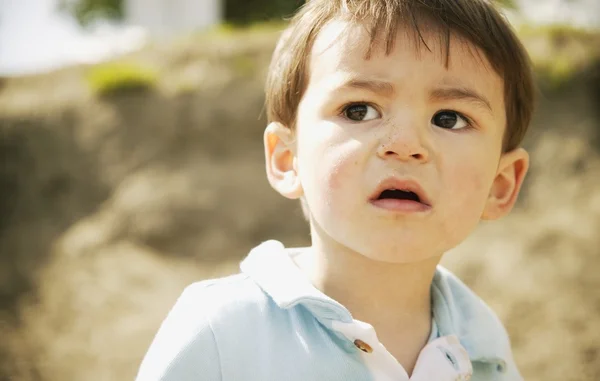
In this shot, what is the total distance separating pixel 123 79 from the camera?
6.52 metres

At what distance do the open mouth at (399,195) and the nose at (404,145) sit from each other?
0.08 metres

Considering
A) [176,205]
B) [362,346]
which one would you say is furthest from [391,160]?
[176,205]

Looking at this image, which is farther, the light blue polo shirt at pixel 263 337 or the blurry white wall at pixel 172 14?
the blurry white wall at pixel 172 14

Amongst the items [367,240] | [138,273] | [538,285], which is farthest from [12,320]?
[367,240]

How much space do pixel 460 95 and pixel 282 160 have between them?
1.68ft

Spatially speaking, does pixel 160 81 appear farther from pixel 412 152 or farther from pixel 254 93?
pixel 412 152

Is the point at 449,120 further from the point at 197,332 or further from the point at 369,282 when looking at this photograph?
the point at 197,332

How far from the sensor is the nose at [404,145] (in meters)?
1.40

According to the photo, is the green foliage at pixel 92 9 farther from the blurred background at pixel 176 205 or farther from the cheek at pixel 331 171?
the cheek at pixel 331 171

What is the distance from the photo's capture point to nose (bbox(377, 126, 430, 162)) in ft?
4.58

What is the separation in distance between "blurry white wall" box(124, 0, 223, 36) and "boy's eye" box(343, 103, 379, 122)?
851cm

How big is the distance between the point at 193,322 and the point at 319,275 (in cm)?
37

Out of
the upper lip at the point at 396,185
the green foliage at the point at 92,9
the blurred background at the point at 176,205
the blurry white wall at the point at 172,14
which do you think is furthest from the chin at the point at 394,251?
the green foliage at the point at 92,9

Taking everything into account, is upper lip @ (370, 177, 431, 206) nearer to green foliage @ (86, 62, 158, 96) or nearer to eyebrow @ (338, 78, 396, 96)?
eyebrow @ (338, 78, 396, 96)
